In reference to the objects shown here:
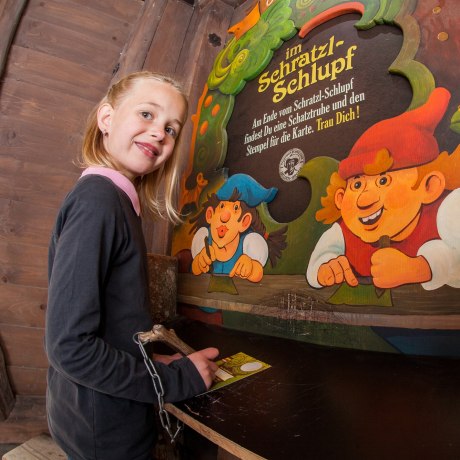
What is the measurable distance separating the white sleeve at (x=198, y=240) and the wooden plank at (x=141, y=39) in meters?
1.02

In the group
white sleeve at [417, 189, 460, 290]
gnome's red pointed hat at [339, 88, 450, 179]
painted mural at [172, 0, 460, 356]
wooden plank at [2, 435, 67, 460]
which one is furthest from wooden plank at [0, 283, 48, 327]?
white sleeve at [417, 189, 460, 290]

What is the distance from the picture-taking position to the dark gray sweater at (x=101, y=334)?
2.01ft

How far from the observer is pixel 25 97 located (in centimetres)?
174

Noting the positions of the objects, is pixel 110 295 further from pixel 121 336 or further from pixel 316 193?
pixel 316 193

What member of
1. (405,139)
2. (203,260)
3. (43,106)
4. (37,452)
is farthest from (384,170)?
(43,106)

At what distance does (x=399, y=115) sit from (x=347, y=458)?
774mm

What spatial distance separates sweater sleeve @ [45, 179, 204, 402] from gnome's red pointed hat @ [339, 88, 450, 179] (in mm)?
639

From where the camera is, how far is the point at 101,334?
703mm

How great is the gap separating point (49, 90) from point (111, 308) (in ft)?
4.96

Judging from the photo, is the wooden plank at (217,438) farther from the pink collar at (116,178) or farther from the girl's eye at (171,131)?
the girl's eye at (171,131)

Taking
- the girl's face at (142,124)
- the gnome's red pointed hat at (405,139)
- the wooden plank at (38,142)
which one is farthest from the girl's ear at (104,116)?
the wooden plank at (38,142)

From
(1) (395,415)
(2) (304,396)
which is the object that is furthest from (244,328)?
(1) (395,415)

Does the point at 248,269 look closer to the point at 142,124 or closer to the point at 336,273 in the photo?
the point at 336,273

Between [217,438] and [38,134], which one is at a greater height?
[38,134]
